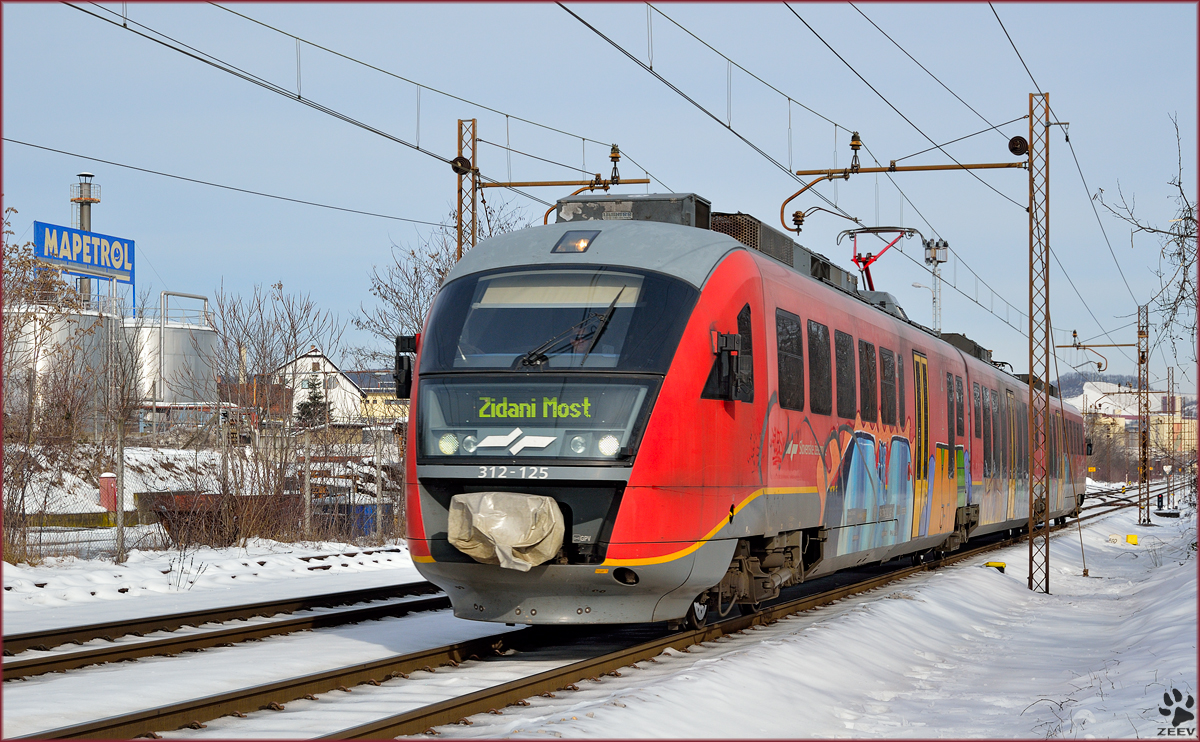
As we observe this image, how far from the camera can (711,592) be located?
36.3ft

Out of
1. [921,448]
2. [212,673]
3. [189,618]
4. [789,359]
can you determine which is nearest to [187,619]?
[189,618]

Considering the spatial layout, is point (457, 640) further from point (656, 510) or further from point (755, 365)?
point (755, 365)

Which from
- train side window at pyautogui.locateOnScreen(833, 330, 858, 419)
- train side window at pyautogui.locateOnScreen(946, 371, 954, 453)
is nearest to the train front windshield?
train side window at pyautogui.locateOnScreen(833, 330, 858, 419)

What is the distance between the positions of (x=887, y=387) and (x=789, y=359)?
4361 mm

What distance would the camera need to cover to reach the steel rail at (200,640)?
935 centimetres

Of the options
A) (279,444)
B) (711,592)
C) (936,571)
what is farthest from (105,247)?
(711,592)

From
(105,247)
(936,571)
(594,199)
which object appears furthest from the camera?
(105,247)

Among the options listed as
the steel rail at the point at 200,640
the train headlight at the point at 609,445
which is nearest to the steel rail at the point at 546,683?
the train headlight at the point at 609,445

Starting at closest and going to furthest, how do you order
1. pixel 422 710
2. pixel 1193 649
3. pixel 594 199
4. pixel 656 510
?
pixel 422 710 < pixel 656 510 < pixel 1193 649 < pixel 594 199

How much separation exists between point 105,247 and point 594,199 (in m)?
49.9

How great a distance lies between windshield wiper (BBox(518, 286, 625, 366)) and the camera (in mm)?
9469

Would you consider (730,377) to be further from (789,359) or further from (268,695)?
(268,695)

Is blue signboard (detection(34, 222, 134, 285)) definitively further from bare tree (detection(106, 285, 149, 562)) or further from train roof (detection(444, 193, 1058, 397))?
train roof (detection(444, 193, 1058, 397))

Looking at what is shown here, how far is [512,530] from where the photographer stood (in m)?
9.02
